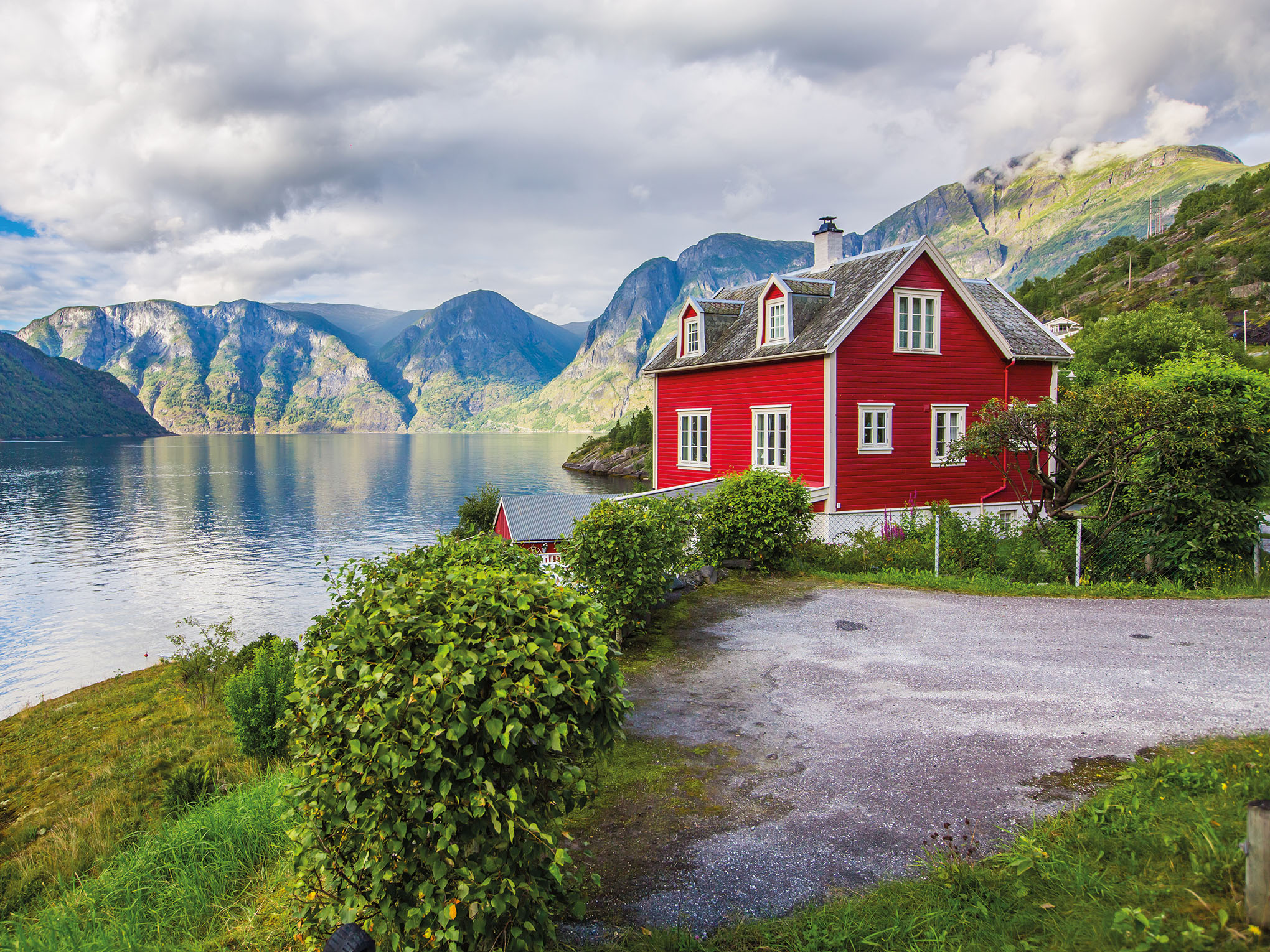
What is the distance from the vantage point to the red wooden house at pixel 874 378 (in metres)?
22.0

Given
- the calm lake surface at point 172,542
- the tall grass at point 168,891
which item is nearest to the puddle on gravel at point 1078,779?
the calm lake surface at point 172,542

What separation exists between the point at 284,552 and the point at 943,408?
4770 cm

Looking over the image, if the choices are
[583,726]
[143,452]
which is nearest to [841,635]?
[583,726]

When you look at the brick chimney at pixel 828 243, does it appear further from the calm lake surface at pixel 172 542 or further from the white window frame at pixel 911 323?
the calm lake surface at pixel 172 542

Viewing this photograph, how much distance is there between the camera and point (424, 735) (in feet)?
10.8

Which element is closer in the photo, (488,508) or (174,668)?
(174,668)

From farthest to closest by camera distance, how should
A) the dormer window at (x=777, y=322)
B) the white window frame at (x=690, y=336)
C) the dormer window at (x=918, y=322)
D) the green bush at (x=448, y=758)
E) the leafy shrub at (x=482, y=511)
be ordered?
the leafy shrub at (x=482, y=511) → the white window frame at (x=690, y=336) → the dormer window at (x=777, y=322) → the dormer window at (x=918, y=322) → the green bush at (x=448, y=758)

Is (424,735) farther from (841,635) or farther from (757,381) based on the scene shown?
(757,381)

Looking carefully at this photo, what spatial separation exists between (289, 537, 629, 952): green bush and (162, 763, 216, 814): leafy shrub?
22.5 feet

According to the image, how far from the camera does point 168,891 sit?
16.0 feet

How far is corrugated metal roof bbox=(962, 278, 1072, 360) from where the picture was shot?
24.7 meters

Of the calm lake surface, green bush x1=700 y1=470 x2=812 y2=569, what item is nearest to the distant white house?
the calm lake surface

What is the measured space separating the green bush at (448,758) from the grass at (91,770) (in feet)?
17.9

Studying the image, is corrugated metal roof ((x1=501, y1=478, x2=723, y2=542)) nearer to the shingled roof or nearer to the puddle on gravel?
the shingled roof
